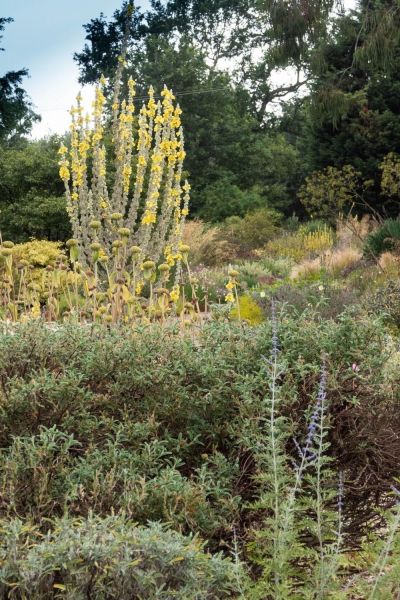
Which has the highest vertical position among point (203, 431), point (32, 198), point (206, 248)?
point (32, 198)

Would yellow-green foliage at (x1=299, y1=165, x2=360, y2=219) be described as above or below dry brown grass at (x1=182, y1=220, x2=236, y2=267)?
above

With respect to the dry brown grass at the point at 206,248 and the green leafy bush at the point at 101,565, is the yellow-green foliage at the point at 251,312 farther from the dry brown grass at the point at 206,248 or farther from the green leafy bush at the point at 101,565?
the green leafy bush at the point at 101,565

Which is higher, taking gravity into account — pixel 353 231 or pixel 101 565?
pixel 101 565

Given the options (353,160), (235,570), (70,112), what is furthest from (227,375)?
(353,160)

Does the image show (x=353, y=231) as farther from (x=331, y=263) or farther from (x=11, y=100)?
(x=11, y=100)

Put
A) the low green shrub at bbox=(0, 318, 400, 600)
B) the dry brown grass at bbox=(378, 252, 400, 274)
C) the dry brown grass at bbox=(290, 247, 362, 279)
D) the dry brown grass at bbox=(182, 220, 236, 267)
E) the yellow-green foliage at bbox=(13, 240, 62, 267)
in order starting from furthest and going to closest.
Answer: the dry brown grass at bbox=(182, 220, 236, 267) → the dry brown grass at bbox=(290, 247, 362, 279) → the yellow-green foliage at bbox=(13, 240, 62, 267) → the dry brown grass at bbox=(378, 252, 400, 274) → the low green shrub at bbox=(0, 318, 400, 600)

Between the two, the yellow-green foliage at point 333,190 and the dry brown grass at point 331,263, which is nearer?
the dry brown grass at point 331,263

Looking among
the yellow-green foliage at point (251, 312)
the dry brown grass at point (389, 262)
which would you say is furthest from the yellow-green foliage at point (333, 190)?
the yellow-green foliage at point (251, 312)

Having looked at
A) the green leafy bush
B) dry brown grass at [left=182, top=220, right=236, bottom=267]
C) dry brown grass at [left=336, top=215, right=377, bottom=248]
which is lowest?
dry brown grass at [left=182, top=220, right=236, bottom=267]

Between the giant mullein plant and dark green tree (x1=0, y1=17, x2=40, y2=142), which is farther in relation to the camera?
dark green tree (x1=0, y1=17, x2=40, y2=142)

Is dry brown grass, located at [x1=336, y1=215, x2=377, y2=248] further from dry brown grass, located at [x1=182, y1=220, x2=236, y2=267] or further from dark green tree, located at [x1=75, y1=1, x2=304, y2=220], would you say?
dark green tree, located at [x1=75, y1=1, x2=304, y2=220]

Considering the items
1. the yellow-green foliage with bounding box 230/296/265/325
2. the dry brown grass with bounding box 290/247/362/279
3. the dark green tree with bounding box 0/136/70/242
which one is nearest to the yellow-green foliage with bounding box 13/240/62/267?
the dark green tree with bounding box 0/136/70/242

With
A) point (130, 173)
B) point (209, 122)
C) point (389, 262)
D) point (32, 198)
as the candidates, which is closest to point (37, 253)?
point (130, 173)

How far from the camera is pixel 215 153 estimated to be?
27.0m
